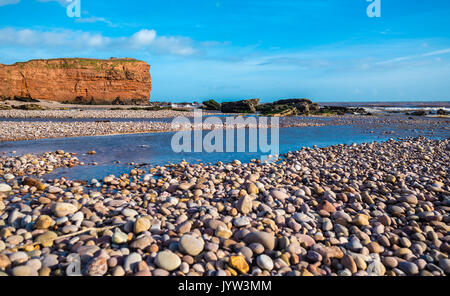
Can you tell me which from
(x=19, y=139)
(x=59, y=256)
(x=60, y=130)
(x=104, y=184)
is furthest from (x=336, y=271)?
(x=60, y=130)

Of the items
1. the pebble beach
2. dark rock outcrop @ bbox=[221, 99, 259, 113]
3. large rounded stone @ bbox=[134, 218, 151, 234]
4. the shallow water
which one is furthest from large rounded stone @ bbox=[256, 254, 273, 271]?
dark rock outcrop @ bbox=[221, 99, 259, 113]

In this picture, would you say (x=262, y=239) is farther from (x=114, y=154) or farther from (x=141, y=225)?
(x=114, y=154)

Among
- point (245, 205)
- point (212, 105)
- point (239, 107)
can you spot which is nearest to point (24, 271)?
point (245, 205)

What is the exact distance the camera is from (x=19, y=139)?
11906 mm

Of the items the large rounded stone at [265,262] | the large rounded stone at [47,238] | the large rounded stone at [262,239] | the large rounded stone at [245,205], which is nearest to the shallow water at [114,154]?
the large rounded stone at [47,238]

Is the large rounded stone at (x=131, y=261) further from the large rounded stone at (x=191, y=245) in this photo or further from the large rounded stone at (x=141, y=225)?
the large rounded stone at (x=141, y=225)

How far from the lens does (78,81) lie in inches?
2026

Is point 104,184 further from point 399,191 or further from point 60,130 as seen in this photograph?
point 60,130

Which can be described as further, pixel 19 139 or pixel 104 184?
pixel 19 139

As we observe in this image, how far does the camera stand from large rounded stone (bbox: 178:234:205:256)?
9.68 feet

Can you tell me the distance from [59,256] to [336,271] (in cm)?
299

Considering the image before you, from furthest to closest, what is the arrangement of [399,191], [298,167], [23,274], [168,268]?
[298,167], [399,191], [168,268], [23,274]
